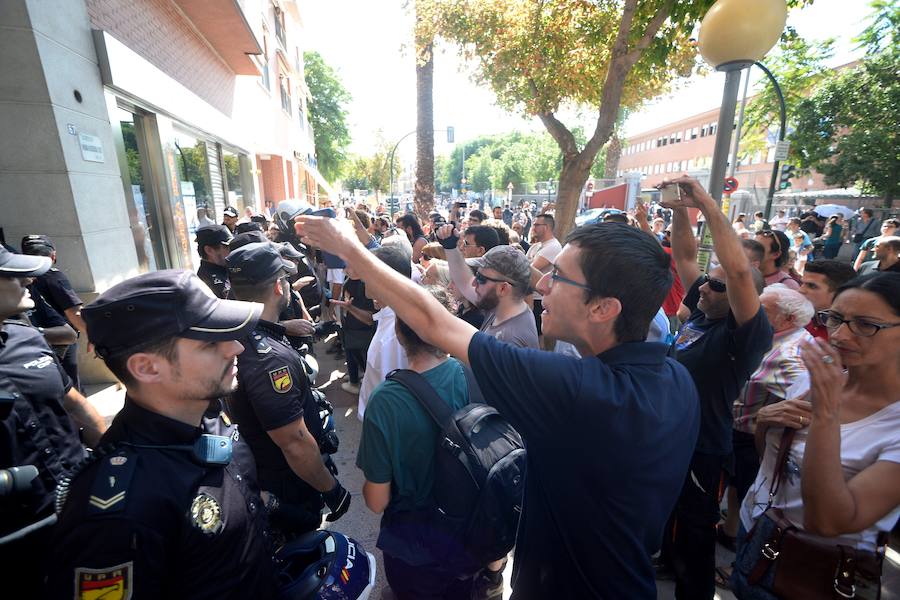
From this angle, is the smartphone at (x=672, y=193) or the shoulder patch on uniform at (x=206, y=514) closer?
the shoulder patch on uniform at (x=206, y=514)

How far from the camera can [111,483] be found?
3.85ft

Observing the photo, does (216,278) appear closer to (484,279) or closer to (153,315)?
(484,279)

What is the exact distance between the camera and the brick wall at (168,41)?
20.1ft

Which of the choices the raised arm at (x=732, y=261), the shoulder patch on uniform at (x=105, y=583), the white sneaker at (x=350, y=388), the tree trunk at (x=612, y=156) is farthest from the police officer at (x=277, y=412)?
the tree trunk at (x=612, y=156)

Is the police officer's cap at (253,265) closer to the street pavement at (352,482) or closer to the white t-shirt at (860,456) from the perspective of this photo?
the street pavement at (352,482)

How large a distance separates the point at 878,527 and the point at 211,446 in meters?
2.47

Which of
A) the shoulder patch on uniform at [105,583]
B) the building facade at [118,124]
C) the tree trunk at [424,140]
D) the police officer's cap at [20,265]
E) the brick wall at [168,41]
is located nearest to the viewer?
the shoulder patch on uniform at [105,583]

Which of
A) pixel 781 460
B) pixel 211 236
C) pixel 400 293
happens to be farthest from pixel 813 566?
pixel 211 236

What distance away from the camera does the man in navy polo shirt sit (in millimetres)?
1223

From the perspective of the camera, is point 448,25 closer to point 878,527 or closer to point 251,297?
point 251,297

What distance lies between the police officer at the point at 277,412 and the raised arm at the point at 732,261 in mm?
2222

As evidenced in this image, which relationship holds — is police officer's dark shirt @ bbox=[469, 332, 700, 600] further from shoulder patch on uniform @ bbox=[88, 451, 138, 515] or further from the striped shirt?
the striped shirt

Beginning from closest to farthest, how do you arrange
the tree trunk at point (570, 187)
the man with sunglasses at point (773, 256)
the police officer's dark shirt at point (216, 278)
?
the man with sunglasses at point (773, 256), the police officer's dark shirt at point (216, 278), the tree trunk at point (570, 187)

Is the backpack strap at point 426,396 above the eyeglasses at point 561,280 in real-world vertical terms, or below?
below
